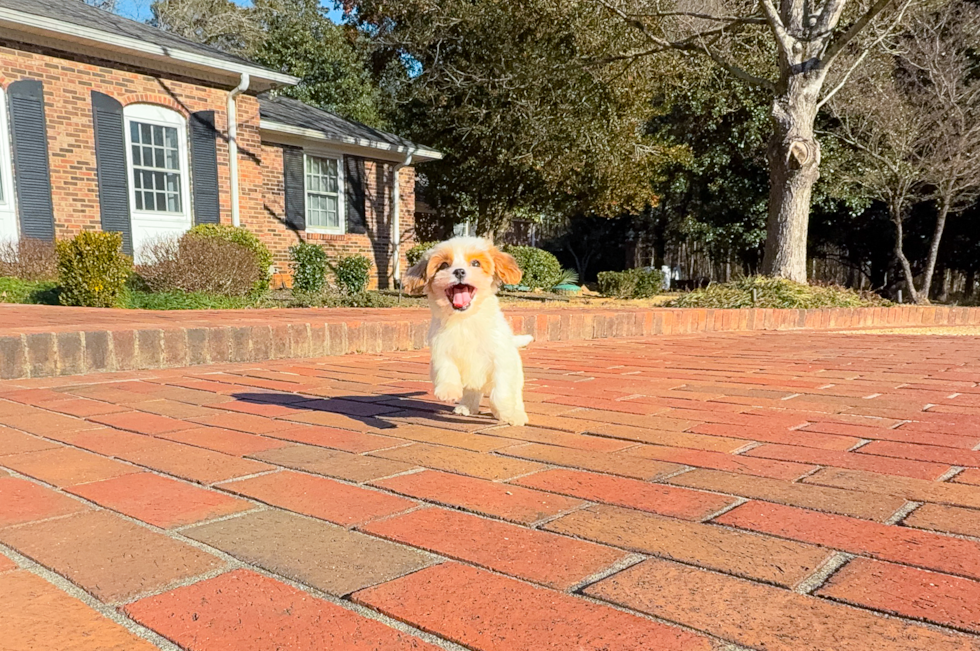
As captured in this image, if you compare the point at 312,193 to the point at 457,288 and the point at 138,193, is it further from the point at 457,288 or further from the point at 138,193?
the point at 457,288

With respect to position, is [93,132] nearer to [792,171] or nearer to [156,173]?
[156,173]

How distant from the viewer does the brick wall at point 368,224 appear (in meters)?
13.6

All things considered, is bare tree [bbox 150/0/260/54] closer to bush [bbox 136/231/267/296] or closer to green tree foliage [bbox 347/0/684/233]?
green tree foliage [bbox 347/0/684/233]

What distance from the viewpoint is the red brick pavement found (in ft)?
3.46

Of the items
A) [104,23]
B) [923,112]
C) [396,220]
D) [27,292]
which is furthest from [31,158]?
[923,112]

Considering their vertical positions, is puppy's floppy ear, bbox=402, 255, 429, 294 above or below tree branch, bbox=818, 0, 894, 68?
below

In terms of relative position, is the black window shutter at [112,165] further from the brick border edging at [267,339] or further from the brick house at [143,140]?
the brick border edging at [267,339]

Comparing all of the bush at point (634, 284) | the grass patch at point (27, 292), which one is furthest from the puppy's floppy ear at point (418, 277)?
the bush at point (634, 284)

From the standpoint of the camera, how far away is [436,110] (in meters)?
16.3

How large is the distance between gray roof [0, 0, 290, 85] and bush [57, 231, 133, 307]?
4.64 meters

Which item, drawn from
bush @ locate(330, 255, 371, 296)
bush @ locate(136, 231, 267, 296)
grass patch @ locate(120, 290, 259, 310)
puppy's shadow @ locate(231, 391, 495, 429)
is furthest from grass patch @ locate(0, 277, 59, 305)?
puppy's shadow @ locate(231, 391, 495, 429)

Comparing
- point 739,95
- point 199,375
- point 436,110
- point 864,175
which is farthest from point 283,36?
point 199,375

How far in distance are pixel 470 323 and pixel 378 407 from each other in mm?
755

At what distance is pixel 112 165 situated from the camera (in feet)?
35.7
